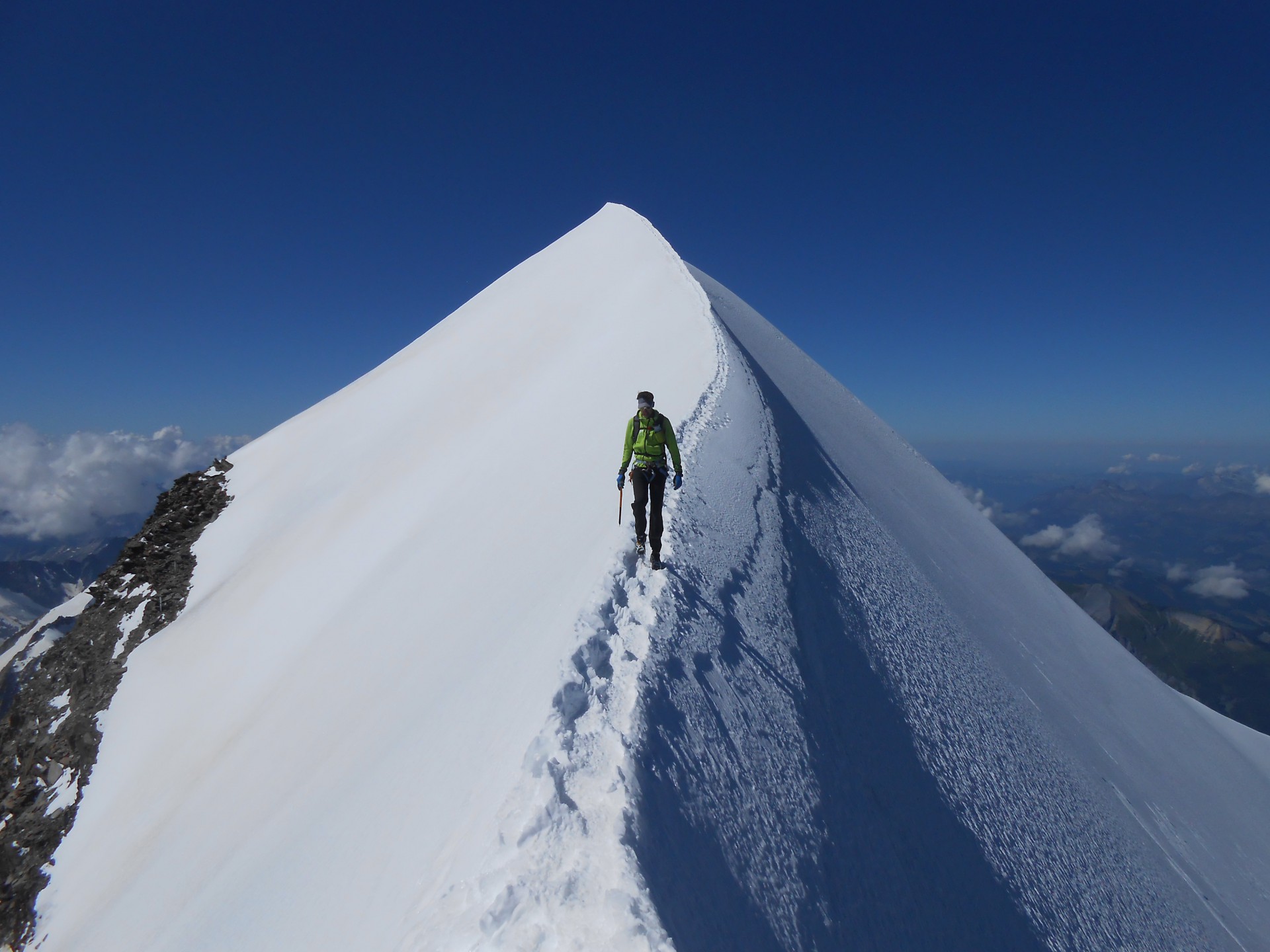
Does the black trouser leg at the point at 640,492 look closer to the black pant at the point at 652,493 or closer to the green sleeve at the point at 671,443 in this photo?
the black pant at the point at 652,493

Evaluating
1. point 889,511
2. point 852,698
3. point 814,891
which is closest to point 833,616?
point 852,698

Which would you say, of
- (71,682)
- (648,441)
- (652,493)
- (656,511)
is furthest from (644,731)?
(71,682)

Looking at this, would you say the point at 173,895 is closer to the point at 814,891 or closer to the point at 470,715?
the point at 470,715

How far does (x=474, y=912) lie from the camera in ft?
11.4

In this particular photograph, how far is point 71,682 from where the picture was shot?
1727cm

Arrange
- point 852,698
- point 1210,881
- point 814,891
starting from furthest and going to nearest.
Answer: point 1210,881
point 852,698
point 814,891

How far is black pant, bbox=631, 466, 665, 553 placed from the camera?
6461mm

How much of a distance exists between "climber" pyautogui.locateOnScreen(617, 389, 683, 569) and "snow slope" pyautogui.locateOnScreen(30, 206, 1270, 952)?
556 millimetres

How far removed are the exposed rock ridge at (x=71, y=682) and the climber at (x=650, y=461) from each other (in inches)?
513

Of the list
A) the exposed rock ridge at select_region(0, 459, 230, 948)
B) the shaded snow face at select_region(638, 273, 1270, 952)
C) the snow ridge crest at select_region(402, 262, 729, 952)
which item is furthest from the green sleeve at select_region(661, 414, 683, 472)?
the exposed rock ridge at select_region(0, 459, 230, 948)

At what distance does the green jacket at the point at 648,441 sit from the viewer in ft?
21.6

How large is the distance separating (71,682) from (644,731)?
21.8 metres

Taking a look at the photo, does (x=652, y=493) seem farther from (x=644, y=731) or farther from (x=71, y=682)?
(x=71, y=682)

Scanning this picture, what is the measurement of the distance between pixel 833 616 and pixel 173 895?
9.32 m
